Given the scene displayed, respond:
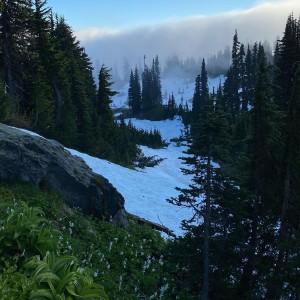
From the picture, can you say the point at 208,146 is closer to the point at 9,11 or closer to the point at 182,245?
the point at 182,245

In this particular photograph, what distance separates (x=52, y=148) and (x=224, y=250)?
24.9ft

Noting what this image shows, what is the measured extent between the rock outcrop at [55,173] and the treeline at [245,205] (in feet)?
11.5

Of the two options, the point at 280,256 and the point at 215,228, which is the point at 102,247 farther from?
the point at 280,256

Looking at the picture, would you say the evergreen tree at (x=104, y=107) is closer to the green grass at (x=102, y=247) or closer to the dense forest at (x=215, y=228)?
the dense forest at (x=215, y=228)

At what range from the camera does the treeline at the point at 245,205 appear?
1084cm

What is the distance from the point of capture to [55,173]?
1274 cm

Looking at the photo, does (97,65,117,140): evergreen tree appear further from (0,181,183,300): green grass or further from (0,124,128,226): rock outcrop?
(0,181,183,300): green grass

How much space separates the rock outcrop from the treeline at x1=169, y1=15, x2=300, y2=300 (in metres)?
3.50

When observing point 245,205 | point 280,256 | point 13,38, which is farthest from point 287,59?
point 280,256

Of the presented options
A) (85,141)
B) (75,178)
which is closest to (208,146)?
(75,178)

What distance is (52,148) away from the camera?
543 inches

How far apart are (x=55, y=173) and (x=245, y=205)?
7153 millimetres

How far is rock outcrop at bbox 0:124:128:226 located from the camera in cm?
1199

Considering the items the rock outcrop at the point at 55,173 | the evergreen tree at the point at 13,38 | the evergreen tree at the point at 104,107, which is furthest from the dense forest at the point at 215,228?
the evergreen tree at the point at 104,107
